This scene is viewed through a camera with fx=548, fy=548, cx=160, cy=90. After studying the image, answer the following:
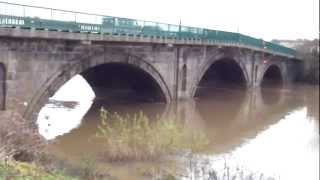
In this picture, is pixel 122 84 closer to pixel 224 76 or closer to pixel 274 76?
pixel 224 76

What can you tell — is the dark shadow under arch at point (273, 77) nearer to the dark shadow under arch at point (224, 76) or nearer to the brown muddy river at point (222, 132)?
the dark shadow under arch at point (224, 76)

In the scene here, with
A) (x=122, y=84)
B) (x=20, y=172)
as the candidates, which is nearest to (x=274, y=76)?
(x=122, y=84)

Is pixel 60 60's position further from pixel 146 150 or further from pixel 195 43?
pixel 195 43

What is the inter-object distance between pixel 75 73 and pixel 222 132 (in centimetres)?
654

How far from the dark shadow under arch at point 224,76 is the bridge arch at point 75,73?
48.2ft

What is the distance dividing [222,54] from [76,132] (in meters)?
19.5

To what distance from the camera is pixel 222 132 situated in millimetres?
22859

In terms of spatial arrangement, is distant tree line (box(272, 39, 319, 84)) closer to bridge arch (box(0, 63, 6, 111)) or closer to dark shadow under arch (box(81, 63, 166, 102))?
dark shadow under arch (box(81, 63, 166, 102))

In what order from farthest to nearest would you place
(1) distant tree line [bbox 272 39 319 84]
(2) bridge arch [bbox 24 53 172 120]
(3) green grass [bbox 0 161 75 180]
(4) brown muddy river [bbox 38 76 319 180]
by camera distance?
1. (1) distant tree line [bbox 272 39 319 84]
2. (2) bridge arch [bbox 24 53 172 120]
3. (4) brown muddy river [bbox 38 76 319 180]
4. (3) green grass [bbox 0 161 75 180]

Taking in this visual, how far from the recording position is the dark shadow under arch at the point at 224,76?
144 ft

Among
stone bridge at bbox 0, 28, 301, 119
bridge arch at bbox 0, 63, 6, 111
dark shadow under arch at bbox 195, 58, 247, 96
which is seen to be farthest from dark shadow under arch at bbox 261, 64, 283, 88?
bridge arch at bbox 0, 63, 6, 111

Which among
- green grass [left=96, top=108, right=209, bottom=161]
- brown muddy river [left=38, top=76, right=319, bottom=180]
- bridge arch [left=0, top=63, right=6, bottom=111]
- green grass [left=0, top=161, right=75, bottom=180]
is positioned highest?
bridge arch [left=0, top=63, right=6, bottom=111]

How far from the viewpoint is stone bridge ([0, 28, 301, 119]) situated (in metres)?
18.1

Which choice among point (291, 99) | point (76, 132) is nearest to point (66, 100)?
point (76, 132)
